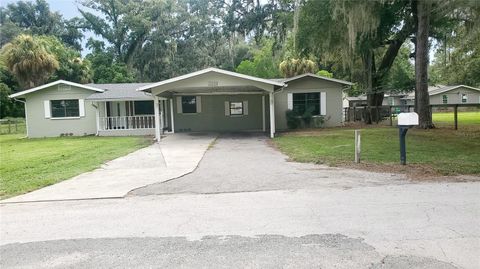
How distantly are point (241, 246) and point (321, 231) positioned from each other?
98 centimetres

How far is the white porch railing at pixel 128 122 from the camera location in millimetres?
21734

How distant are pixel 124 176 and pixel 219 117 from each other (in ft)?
45.9

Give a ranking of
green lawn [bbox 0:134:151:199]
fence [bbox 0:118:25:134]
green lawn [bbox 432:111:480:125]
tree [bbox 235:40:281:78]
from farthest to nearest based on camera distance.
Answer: tree [bbox 235:40:281:78]
fence [bbox 0:118:25:134]
green lawn [bbox 432:111:480:125]
green lawn [bbox 0:134:151:199]

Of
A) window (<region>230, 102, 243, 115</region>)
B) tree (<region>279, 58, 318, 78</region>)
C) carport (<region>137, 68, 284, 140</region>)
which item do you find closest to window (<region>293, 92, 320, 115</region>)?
carport (<region>137, 68, 284, 140</region>)

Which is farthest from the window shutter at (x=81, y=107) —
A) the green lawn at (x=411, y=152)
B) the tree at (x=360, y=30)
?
the green lawn at (x=411, y=152)

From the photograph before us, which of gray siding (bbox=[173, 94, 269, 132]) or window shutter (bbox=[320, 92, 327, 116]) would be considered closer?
window shutter (bbox=[320, 92, 327, 116])

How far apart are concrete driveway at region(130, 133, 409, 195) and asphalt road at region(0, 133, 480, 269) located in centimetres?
4

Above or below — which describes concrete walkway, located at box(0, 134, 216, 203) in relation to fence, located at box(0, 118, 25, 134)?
below

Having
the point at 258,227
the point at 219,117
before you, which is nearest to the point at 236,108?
the point at 219,117

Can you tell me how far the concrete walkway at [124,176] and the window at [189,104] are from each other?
917cm

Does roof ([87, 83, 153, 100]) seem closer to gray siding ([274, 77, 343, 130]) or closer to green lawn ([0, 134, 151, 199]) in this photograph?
gray siding ([274, 77, 343, 130])

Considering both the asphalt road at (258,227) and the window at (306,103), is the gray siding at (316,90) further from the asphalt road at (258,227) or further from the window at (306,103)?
the asphalt road at (258,227)

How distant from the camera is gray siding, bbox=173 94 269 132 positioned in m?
22.5

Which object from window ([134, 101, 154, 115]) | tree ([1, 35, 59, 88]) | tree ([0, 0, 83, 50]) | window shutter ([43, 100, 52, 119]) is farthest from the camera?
tree ([0, 0, 83, 50])
